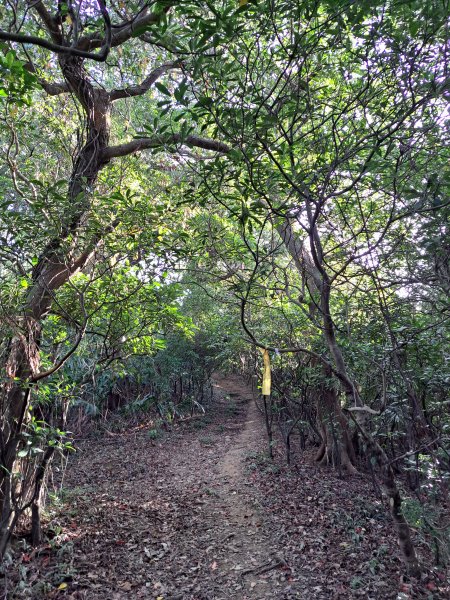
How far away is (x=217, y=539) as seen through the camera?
492 cm

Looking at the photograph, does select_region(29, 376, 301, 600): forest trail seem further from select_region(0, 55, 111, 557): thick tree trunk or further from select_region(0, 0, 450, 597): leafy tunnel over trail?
select_region(0, 55, 111, 557): thick tree trunk

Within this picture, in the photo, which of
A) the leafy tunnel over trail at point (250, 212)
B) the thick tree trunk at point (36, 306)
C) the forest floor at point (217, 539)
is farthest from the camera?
the thick tree trunk at point (36, 306)

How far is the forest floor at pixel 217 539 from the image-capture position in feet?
12.1

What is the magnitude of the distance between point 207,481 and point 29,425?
4.18m

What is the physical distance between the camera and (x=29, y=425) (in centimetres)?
401

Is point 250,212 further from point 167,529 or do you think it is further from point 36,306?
point 167,529

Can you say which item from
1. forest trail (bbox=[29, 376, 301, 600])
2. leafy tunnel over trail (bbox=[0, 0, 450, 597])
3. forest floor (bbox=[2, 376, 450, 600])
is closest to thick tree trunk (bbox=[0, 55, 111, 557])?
leafy tunnel over trail (bbox=[0, 0, 450, 597])

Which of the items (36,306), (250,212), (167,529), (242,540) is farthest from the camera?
(167,529)

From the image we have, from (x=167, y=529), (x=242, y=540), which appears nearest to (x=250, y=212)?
(x=242, y=540)

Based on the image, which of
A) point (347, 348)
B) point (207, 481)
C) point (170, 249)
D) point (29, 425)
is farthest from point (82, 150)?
point (207, 481)

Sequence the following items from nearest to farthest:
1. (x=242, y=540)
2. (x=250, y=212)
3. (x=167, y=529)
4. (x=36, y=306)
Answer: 1. (x=250, y=212)
2. (x=36, y=306)
3. (x=242, y=540)
4. (x=167, y=529)

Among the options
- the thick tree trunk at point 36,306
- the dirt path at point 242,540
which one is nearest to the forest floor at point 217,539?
the dirt path at point 242,540

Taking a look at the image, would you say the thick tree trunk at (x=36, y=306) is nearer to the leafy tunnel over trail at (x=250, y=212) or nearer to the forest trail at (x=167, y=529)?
the leafy tunnel over trail at (x=250, y=212)

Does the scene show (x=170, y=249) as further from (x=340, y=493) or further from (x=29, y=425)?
(x=340, y=493)
